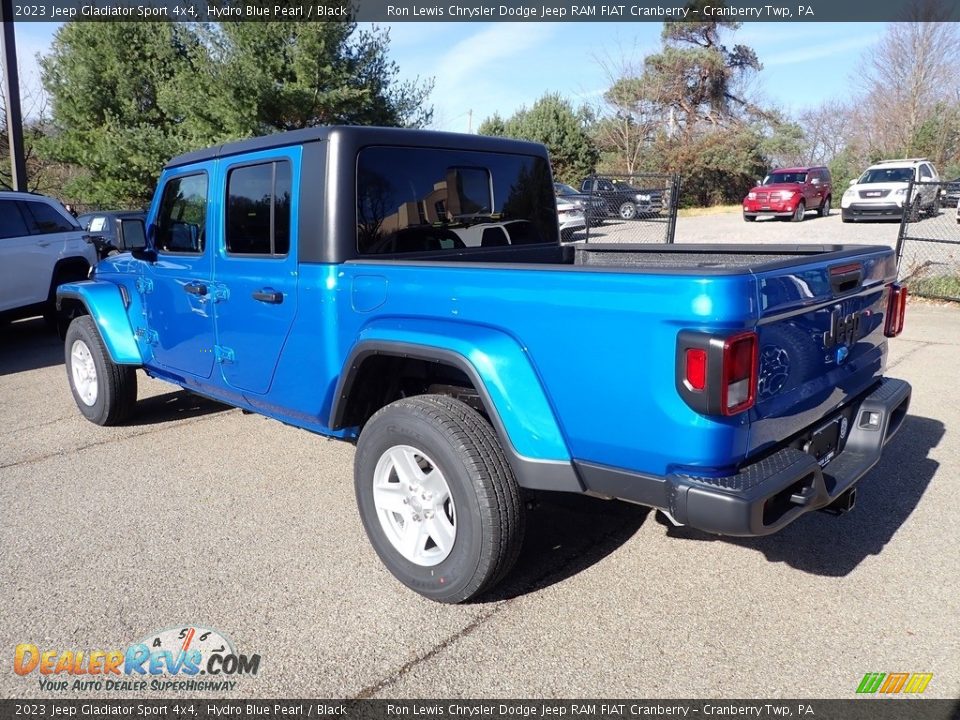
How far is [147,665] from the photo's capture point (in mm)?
2715

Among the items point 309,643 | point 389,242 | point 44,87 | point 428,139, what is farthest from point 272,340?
point 44,87

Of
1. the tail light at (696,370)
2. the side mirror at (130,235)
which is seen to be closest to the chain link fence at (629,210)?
the side mirror at (130,235)

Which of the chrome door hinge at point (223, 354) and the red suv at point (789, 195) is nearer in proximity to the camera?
the chrome door hinge at point (223, 354)

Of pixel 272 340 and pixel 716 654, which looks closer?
pixel 716 654

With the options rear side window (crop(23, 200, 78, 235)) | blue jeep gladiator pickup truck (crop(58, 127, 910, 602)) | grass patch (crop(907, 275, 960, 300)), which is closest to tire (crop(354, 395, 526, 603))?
blue jeep gladiator pickup truck (crop(58, 127, 910, 602))

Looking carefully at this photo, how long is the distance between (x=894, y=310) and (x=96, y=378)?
521 centimetres

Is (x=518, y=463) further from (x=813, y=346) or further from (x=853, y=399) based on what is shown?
(x=853, y=399)

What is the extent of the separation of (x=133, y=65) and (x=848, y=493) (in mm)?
27639

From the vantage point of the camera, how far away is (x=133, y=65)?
2489 cm

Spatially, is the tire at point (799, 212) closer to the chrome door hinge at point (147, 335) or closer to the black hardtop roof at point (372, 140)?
the black hardtop roof at point (372, 140)

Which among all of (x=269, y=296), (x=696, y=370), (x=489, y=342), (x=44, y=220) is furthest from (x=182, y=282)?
(x=44, y=220)

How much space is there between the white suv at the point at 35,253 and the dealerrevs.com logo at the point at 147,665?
7083 millimetres

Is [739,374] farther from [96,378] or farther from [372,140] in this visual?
[96,378]

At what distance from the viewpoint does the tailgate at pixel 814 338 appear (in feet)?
8.04
